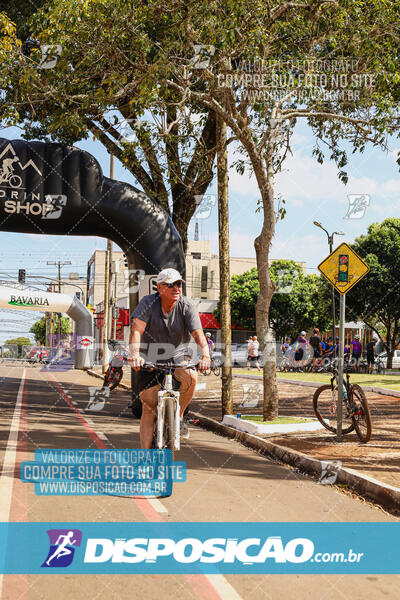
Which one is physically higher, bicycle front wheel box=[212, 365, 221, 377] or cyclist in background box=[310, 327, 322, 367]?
cyclist in background box=[310, 327, 322, 367]

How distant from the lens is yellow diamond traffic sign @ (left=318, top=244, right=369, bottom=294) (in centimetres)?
915

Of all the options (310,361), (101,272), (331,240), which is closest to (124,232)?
(310,361)

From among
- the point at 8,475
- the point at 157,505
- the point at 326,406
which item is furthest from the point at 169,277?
the point at 326,406

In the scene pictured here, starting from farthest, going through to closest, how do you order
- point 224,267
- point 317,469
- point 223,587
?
point 224,267
point 317,469
point 223,587

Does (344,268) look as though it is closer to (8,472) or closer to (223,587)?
(8,472)

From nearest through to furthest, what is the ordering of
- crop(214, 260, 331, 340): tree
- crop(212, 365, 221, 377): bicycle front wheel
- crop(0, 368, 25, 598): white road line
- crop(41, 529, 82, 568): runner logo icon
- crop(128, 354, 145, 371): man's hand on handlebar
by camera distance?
1. crop(41, 529, 82, 568): runner logo icon
2. crop(0, 368, 25, 598): white road line
3. crop(128, 354, 145, 371): man's hand on handlebar
4. crop(212, 365, 221, 377): bicycle front wheel
5. crop(214, 260, 331, 340): tree

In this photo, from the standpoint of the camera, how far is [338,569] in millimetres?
4148

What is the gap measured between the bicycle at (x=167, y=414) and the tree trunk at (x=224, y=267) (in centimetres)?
644

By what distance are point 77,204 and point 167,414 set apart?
7.76 m

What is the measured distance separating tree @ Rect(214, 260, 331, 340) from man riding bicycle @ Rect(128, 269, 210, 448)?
160 ft

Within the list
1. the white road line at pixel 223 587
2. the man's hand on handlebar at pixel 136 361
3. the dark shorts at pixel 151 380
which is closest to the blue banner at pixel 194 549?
the white road line at pixel 223 587

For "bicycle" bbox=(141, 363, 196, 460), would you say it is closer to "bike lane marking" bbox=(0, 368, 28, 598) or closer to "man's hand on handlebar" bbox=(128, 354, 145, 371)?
"man's hand on handlebar" bbox=(128, 354, 145, 371)

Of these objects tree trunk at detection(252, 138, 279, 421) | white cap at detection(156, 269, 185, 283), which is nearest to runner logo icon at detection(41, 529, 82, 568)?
white cap at detection(156, 269, 185, 283)

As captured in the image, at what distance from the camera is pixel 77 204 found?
41.9 feet
